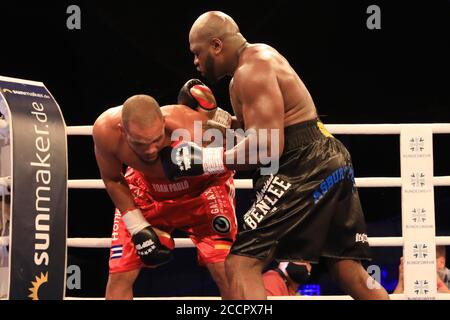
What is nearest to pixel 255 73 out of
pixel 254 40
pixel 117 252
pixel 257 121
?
pixel 257 121

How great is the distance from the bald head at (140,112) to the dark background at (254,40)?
251cm

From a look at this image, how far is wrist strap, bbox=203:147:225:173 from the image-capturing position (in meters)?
2.26

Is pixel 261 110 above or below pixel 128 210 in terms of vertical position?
above

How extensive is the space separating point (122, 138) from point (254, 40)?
265cm

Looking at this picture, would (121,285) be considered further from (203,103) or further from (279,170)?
(279,170)

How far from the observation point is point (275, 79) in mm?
2211

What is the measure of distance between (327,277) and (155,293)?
1.09 metres

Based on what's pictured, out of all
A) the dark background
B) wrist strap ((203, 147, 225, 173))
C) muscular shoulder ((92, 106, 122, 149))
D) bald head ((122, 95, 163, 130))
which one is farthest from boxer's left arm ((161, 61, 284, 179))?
the dark background

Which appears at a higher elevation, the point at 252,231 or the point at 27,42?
the point at 27,42

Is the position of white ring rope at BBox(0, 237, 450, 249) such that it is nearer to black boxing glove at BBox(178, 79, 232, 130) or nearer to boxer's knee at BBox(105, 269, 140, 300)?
boxer's knee at BBox(105, 269, 140, 300)
